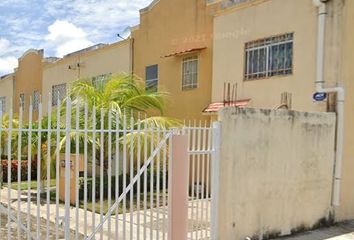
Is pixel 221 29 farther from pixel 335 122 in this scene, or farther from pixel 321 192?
pixel 321 192

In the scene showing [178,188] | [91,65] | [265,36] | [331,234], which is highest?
[265,36]

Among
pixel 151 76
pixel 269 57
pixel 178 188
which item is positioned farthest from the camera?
pixel 151 76

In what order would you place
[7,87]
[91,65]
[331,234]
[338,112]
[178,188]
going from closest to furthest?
[178,188], [331,234], [338,112], [91,65], [7,87]

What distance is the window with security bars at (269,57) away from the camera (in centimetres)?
1198

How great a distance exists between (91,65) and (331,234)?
1534 cm

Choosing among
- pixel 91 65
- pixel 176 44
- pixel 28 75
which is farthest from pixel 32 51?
pixel 176 44

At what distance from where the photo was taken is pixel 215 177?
7.34 m

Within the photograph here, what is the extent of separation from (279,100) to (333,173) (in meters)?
2.95

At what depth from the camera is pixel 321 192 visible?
9602 mm

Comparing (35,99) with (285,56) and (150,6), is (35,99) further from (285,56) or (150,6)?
(285,56)

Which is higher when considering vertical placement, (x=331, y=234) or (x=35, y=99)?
(x=35, y=99)

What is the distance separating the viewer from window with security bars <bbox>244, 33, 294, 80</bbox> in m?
12.0

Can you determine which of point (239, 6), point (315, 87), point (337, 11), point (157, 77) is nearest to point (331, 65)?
point (315, 87)

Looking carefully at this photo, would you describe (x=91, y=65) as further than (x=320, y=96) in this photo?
Yes
